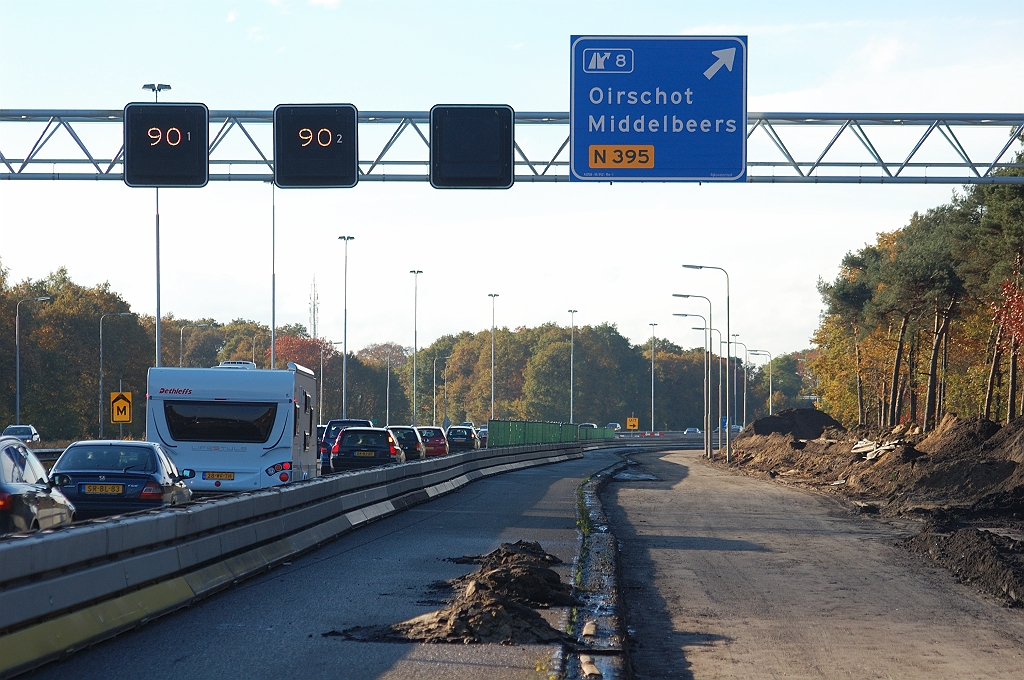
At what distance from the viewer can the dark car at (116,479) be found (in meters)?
17.1

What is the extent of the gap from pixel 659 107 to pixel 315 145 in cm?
630

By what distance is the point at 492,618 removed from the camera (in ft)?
30.5

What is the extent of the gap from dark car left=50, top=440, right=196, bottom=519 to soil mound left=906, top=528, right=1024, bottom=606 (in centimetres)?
1017

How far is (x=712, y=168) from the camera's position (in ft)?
73.0

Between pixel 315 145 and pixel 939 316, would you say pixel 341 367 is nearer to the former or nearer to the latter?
pixel 939 316

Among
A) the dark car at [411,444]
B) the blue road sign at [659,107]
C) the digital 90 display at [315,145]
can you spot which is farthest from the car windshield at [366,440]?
the blue road sign at [659,107]

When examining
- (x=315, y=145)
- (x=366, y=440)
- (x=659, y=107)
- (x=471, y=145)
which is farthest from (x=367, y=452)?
(x=659, y=107)

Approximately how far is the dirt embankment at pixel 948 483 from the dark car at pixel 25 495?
999cm

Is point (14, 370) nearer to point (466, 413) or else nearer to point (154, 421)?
point (154, 421)

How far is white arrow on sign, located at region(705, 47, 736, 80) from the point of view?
22.3 m

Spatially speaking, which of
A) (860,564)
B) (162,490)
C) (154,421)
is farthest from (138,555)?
(154,421)

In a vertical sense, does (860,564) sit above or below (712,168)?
below

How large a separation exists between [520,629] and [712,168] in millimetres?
14507

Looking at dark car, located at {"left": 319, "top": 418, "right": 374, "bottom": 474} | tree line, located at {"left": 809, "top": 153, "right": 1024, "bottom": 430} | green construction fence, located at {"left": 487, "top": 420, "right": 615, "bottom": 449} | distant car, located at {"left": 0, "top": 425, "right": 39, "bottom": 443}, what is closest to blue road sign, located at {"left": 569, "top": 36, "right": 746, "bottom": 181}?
tree line, located at {"left": 809, "top": 153, "right": 1024, "bottom": 430}
